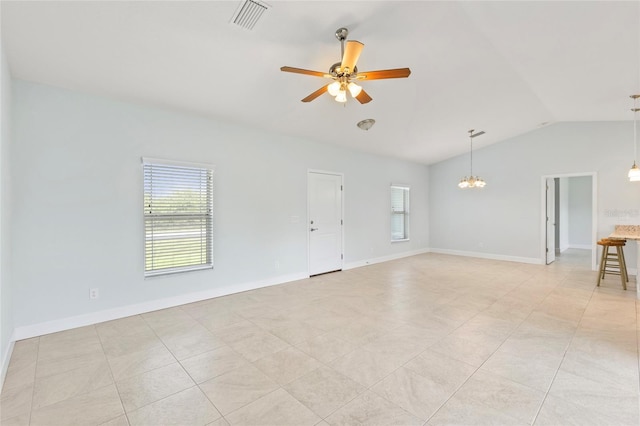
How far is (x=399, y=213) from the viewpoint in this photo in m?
7.73

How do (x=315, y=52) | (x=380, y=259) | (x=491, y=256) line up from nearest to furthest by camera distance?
(x=315, y=52)
(x=380, y=259)
(x=491, y=256)

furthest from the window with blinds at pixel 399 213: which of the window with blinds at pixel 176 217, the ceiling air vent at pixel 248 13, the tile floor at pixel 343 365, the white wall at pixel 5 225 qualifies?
the white wall at pixel 5 225

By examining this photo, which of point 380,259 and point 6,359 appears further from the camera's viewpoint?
point 380,259

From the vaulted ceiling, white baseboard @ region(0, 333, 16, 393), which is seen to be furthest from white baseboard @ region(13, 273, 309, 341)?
the vaulted ceiling

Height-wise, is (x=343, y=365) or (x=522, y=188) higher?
(x=522, y=188)

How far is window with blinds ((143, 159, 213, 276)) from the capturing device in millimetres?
3717

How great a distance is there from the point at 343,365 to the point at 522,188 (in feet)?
22.0

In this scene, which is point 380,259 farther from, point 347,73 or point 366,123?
point 347,73

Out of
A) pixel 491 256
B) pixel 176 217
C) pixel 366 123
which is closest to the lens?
pixel 176 217

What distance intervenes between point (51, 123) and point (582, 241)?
13.2 metres

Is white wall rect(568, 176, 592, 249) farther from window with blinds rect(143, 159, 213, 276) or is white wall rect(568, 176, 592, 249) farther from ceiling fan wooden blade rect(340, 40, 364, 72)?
window with blinds rect(143, 159, 213, 276)

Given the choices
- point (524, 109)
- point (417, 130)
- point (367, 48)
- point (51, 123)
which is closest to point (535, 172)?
point (524, 109)

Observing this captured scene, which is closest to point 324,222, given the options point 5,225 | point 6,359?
point 5,225

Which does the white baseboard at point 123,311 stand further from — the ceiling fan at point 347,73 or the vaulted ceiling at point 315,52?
the ceiling fan at point 347,73
